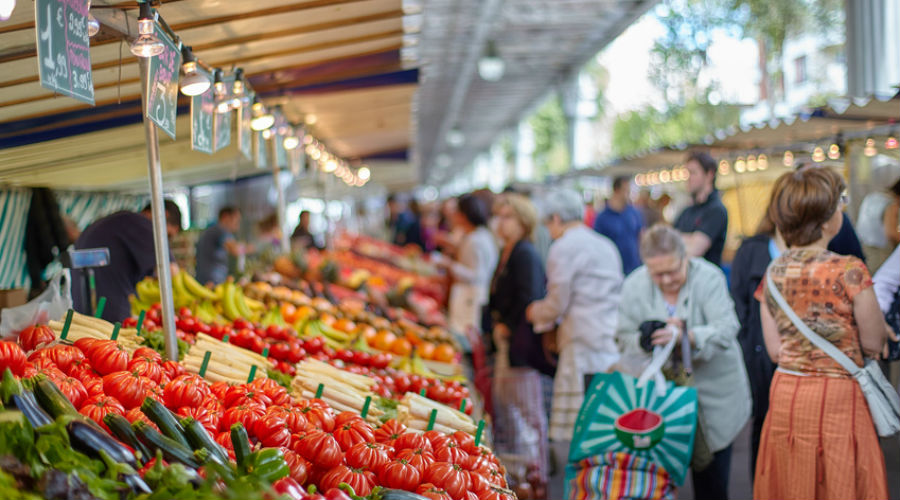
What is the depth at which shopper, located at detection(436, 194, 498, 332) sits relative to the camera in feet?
A: 25.9

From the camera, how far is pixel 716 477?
162 inches

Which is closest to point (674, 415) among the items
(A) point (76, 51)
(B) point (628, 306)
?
(B) point (628, 306)

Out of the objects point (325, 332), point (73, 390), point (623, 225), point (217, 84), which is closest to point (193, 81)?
point (217, 84)

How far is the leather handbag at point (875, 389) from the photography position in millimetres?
3250

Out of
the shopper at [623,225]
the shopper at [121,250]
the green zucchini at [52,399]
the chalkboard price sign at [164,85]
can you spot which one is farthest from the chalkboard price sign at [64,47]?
the shopper at [623,225]

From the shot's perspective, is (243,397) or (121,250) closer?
(243,397)

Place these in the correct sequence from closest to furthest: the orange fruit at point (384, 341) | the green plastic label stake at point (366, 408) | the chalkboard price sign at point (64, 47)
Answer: the chalkboard price sign at point (64, 47)
the green plastic label stake at point (366, 408)
the orange fruit at point (384, 341)

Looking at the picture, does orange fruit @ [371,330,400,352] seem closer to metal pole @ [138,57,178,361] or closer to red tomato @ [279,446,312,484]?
metal pole @ [138,57,178,361]

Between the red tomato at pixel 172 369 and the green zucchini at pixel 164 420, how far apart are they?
0.73 metres

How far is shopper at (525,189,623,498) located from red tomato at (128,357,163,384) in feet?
9.50

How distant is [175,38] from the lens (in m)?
3.50

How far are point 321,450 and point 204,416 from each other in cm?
49

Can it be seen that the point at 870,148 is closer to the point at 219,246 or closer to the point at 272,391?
the point at 272,391

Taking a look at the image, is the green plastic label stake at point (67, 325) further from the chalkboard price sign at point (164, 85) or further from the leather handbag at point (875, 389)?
the leather handbag at point (875, 389)
